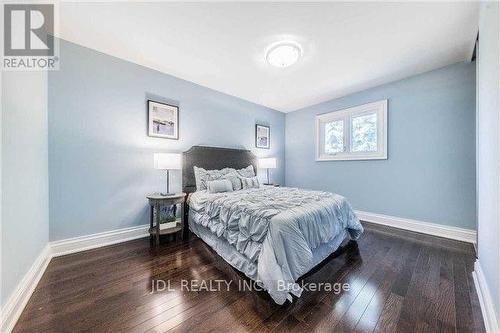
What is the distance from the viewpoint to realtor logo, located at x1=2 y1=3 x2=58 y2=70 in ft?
4.78

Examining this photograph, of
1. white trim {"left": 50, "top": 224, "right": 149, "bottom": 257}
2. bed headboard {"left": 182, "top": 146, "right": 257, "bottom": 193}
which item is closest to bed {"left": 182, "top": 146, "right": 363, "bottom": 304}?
bed headboard {"left": 182, "top": 146, "right": 257, "bottom": 193}

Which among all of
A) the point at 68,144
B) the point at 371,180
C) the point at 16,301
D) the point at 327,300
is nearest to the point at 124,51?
the point at 68,144

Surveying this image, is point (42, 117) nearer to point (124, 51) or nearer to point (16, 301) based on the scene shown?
point (124, 51)

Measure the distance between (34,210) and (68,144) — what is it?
0.86m

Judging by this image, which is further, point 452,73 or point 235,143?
point 235,143

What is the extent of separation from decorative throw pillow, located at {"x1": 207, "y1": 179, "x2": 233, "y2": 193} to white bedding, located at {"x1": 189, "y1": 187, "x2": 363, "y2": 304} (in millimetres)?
353

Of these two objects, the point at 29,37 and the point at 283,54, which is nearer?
the point at 29,37

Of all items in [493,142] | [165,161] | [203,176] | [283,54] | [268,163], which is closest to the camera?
[493,142]

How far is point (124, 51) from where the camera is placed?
240cm

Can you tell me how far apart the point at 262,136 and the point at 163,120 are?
7.43 feet

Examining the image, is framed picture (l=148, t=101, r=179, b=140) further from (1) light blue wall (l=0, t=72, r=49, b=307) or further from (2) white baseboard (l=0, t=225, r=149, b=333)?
(2) white baseboard (l=0, t=225, r=149, b=333)

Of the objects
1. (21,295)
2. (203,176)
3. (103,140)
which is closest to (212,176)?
(203,176)

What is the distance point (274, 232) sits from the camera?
151 centimetres

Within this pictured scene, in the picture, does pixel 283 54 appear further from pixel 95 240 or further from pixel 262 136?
pixel 95 240
